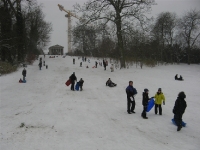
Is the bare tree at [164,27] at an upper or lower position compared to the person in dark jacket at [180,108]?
upper

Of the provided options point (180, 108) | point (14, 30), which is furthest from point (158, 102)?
point (14, 30)

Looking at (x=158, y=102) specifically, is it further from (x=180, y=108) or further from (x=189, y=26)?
(x=189, y=26)

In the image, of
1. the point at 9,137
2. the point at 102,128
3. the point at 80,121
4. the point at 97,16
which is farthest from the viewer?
the point at 97,16

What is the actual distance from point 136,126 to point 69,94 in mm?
7623

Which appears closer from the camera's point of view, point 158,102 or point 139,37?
point 158,102

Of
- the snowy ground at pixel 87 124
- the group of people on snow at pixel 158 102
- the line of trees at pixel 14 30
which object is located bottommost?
the snowy ground at pixel 87 124

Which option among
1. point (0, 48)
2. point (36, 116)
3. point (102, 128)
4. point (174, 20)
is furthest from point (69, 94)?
point (174, 20)

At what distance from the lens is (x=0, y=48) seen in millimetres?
29328

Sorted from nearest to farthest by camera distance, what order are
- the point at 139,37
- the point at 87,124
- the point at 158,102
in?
1. the point at 87,124
2. the point at 158,102
3. the point at 139,37

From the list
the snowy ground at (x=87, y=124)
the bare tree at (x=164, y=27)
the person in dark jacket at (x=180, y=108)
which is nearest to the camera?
the snowy ground at (x=87, y=124)

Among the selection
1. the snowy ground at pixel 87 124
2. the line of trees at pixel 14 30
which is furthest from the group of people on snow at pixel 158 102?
the line of trees at pixel 14 30

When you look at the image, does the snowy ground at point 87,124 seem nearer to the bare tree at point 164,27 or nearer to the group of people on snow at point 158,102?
the group of people on snow at point 158,102

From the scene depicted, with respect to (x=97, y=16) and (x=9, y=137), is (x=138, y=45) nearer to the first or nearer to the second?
(x=97, y=16)

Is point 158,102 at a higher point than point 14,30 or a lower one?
lower
